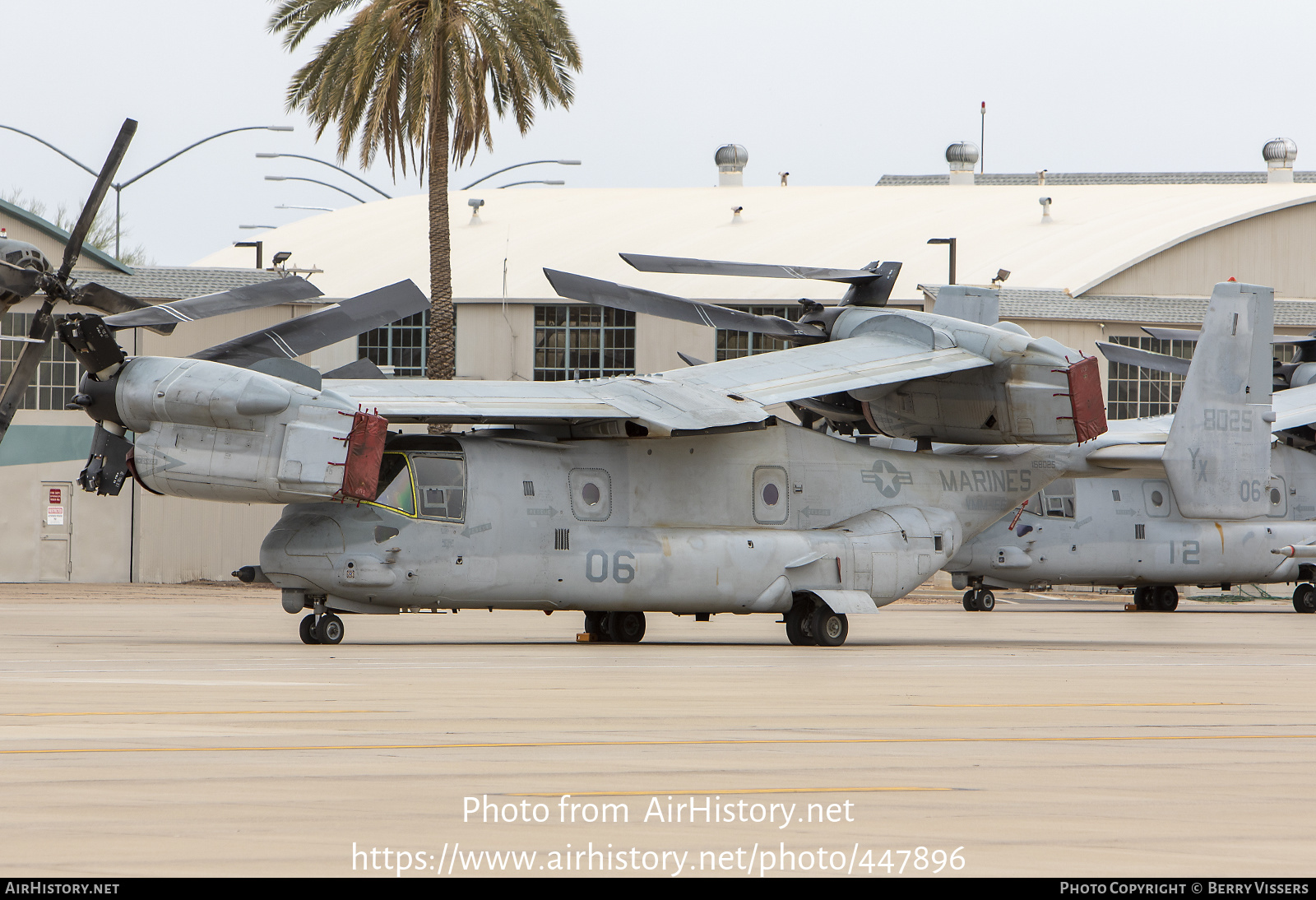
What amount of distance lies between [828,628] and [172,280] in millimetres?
26168

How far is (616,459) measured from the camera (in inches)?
894

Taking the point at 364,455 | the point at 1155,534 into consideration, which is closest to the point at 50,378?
the point at 364,455

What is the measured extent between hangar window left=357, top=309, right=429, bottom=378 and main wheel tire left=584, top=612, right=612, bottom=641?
2809cm

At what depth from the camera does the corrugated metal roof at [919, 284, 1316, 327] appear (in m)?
45.8

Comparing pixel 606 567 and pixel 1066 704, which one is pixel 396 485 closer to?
pixel 606 567

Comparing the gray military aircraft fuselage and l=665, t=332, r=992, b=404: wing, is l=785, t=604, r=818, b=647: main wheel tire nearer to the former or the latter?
the gray military aircraft fuselage

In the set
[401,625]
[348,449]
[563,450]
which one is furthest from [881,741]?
[401,625]

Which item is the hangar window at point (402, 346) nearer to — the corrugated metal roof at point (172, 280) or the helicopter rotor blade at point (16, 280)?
the corrugated metal roof at point (172, 280)

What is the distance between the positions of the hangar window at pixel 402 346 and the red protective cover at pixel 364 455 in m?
31.5

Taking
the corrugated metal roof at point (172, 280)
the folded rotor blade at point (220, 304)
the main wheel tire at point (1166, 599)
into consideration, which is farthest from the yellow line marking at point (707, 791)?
the corrugated metal roof at point (172, 280)

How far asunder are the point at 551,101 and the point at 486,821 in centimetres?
3403

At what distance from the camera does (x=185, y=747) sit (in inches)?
366

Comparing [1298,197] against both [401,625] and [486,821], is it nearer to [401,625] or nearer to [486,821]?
[401,625]

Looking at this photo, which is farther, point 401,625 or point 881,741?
point 401,625
